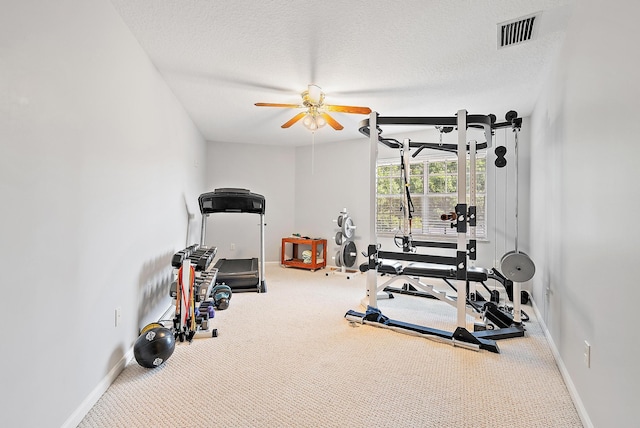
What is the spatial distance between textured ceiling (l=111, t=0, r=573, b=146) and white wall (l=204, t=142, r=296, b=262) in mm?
2214

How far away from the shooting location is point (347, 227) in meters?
5.55

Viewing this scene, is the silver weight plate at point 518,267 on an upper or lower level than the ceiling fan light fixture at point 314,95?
lower

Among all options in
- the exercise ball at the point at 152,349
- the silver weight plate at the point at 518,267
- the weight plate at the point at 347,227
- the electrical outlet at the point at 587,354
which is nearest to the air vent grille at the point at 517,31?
the silver weight plate at the point at 518,267

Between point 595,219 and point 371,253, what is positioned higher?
point 595,219

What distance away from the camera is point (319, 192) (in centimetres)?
633

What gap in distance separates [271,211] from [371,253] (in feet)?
12.6

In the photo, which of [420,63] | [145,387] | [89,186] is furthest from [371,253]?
[89,186]

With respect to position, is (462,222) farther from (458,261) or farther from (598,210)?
(598,210)

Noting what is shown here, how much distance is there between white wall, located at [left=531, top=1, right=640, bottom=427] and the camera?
1.25m

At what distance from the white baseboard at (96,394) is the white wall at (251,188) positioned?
393 centimetres

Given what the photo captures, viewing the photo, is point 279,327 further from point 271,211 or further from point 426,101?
point 271,211

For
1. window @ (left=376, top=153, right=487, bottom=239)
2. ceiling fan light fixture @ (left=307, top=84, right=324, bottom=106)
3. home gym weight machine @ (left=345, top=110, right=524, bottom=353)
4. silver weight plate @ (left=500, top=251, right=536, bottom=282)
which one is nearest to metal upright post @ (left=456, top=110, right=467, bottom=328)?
home gym weight machine @ (left=345, top=110, right=524, bottom=353)

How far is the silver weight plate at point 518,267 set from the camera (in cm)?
279

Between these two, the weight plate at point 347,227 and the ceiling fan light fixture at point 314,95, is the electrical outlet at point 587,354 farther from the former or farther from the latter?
the weight plate at point 347,227
